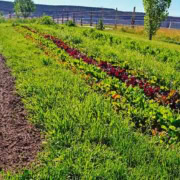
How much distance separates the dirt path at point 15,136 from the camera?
2893 mm

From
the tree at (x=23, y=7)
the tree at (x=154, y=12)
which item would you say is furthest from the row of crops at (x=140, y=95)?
the tree at (x=23, y=7)

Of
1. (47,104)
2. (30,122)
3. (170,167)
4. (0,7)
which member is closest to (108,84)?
(47,104)

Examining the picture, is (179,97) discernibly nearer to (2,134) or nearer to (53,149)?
(53,149)

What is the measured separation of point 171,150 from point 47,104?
233cm

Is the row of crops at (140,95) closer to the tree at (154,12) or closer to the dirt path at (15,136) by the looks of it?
the dirt path at (15,136)

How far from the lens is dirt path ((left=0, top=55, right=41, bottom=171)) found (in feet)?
9.49

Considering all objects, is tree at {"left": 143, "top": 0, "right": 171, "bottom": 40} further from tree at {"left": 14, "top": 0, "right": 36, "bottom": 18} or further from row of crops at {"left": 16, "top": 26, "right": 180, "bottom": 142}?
tree at {"left": 14, "top": 0, "right": 36, "bottom": 18}

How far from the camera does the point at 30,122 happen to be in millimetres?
3750

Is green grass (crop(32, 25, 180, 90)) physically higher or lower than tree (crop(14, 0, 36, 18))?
lower

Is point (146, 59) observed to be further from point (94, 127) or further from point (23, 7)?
point (23, 7)

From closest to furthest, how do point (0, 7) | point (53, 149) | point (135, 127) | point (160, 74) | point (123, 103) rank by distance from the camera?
point (53, 149)
point (135, 127)
point (123, 103)
point (160, 74)
point (0, 7)

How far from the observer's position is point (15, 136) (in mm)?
3379

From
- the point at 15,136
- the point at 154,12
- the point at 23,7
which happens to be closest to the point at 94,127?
the point at 15,136

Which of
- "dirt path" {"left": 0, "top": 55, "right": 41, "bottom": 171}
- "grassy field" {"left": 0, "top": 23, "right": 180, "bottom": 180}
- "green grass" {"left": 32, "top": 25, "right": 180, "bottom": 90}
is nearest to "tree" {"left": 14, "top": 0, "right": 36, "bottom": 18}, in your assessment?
"green grass" {"left": 32, "top": 25, "right": 180, "bottom": 90}
